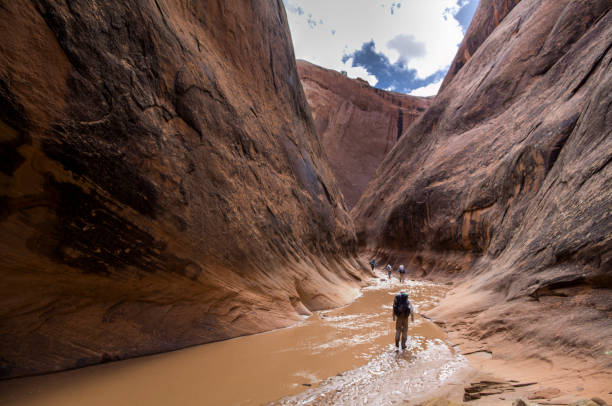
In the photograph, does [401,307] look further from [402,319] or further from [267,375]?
[267,375]

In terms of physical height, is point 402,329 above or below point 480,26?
below

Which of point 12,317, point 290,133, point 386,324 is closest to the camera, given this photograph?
point 12,317

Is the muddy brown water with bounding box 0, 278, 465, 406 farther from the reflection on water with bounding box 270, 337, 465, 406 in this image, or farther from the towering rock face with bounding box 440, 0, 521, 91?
the towering rock face with bounding box 440, 0, 521, 91

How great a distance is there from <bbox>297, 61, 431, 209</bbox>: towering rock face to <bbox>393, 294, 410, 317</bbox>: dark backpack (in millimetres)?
30458

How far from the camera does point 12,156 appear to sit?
341 cm

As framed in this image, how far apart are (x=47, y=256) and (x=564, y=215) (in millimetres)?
8697

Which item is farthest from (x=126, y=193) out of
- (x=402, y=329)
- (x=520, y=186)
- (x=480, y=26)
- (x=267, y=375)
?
(x=480, y=26)

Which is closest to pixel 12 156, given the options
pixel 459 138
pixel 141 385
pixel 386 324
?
pixel 141 385

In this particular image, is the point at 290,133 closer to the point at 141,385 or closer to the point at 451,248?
the point at 141,385

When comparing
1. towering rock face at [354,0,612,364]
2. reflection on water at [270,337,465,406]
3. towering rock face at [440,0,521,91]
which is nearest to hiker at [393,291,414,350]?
reflection on water at [270,337,465,406]

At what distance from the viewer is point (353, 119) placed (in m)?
38.8

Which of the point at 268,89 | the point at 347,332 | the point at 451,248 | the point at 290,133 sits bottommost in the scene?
the point at 347,332

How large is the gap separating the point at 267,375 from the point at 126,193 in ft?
11.0

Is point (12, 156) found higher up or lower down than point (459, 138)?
lower down
